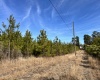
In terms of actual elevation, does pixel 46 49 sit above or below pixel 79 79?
above

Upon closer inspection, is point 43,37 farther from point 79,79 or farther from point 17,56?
point 79,79

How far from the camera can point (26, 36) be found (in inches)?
868

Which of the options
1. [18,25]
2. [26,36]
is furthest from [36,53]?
[18,25]

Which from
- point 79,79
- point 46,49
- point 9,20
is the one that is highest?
point 9,20

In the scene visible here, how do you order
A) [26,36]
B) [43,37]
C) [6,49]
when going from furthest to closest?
1. [43,37]
2. [26,36]
3. [6,49]

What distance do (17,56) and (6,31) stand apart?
4.09 meters

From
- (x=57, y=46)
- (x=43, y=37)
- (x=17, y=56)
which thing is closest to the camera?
(x=17, y=56)

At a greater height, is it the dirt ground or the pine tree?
the pine tree

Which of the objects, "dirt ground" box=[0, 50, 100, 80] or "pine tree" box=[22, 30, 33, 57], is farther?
"pine tree" box=[22, 30, 33, 57]

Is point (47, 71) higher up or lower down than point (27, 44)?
lower down

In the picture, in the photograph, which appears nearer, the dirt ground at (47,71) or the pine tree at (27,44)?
the dirt ground at (47,71)

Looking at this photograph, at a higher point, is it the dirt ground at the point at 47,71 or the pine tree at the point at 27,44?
the pine tree at the point at 27,44

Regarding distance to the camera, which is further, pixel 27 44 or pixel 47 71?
pixel 27 44

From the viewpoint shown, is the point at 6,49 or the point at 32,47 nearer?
the point at 6,49
